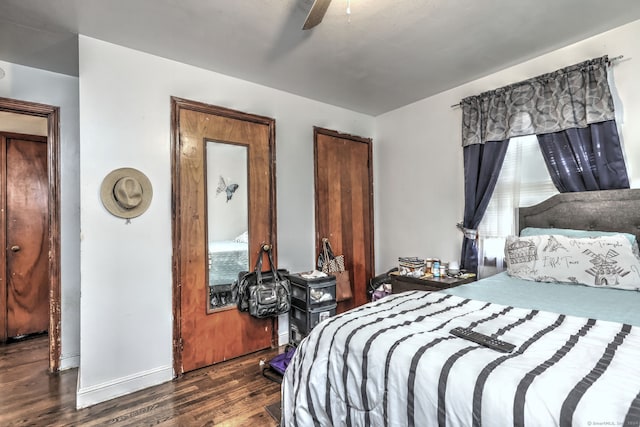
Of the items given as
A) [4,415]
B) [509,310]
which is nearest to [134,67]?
[4,415]

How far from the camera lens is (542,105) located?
8.33ft

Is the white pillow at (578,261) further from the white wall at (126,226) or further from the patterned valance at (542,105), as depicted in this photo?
the white wall at (126,226)

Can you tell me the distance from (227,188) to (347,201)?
56.9 inches

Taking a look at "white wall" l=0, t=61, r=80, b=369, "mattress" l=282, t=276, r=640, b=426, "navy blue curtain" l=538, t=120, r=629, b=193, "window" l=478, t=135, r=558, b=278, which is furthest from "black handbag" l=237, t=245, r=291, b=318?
"navy blue curtain" l=538, t=120, r=629, b=193

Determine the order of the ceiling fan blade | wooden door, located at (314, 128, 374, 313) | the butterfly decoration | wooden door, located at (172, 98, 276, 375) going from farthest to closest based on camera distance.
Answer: wooden door, located at (314, 128, 374, 313)
the butterfly decoration
wooden door, located at (172, 98, 276, 375)
the ceiling fan blade

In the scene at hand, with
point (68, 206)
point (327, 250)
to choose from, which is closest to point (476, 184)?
point (327, 250)

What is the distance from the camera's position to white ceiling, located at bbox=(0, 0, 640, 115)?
192 centimetres

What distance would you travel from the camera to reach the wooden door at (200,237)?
2.55m

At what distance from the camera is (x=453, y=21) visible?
2088mm

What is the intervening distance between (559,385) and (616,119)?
231 centimetres

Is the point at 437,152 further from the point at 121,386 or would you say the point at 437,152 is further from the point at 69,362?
the point at 69,362

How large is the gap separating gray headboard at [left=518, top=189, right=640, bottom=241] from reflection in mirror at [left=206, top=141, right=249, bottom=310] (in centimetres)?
244

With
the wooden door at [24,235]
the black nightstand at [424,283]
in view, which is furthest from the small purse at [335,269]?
the wooden door at [24,235]

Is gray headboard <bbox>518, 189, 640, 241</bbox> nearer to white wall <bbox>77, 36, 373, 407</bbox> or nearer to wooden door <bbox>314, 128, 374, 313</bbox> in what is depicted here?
wooden door <bbox>314, 128, 374, 313</bbox>
